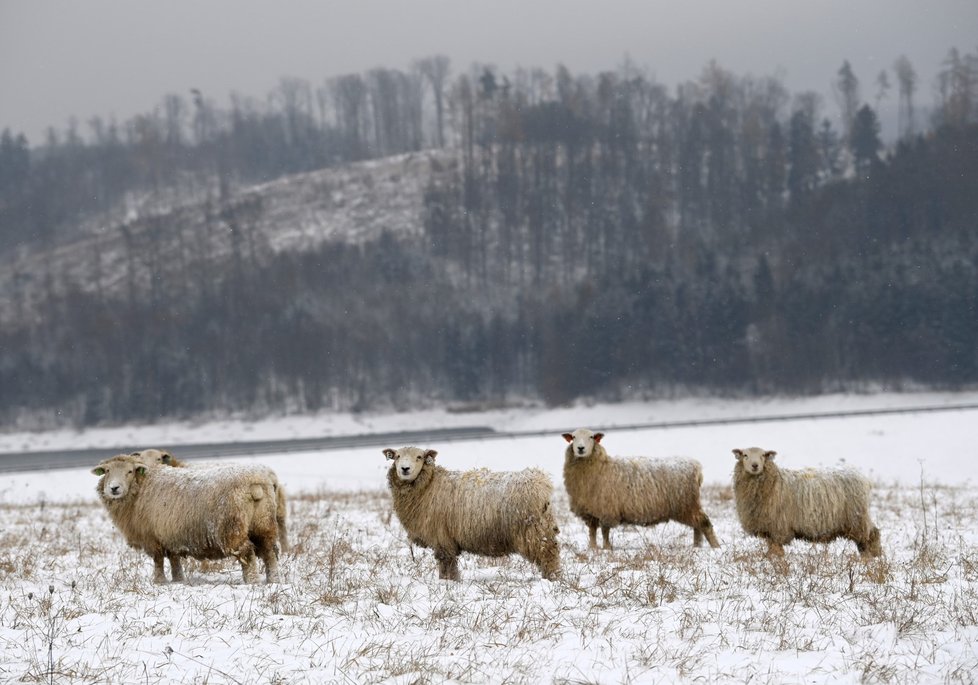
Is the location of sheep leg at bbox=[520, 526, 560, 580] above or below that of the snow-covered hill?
below

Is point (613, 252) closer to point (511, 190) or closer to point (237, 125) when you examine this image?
point (511, 190)

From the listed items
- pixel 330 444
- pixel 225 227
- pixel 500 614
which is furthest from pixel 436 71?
pixel 500 614

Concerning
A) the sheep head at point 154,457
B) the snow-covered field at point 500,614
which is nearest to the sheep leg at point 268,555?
the snow-covered field at point 500,614

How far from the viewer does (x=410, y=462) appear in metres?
11.5

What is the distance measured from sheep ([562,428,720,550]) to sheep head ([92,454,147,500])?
6.91 meters

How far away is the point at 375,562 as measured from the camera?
11484mm

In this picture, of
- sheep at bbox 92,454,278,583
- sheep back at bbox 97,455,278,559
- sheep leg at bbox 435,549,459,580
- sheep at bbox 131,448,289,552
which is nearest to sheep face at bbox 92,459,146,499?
sheep at bbox 92,454,278,583

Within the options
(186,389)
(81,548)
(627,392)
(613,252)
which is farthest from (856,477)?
(613,252)

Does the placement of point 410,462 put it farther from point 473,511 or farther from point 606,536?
point 606,536

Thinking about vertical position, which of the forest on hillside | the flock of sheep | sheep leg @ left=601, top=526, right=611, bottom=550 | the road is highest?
the forest on hillside

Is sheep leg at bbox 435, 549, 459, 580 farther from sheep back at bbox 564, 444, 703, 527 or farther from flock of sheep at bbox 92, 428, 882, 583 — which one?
sheep back at bbox 564, 444, 703, 527

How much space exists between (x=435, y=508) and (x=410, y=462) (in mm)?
671

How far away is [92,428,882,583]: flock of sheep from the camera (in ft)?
34.8

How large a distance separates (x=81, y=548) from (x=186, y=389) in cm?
6888
